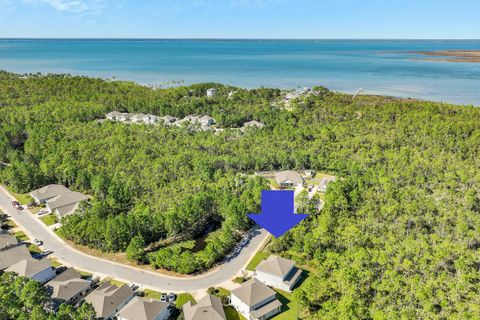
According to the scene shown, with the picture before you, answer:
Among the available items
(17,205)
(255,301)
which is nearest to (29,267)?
(17,205)

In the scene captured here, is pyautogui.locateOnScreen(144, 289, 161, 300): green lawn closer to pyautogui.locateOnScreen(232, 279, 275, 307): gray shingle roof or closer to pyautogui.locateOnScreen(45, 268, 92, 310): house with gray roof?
pyautogui.locateOnScreen(45, 268, 92, 310): house with gray roof

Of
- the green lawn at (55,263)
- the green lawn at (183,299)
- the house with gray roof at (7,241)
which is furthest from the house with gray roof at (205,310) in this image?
the house with gray roof at (7,241)

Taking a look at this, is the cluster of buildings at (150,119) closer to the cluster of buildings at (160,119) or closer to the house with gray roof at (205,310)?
the cluster of buildings at (160,119)

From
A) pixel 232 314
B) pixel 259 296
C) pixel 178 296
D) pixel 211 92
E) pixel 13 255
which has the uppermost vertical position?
pixel 211 92

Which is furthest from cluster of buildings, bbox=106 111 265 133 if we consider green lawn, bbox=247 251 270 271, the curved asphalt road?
green lawn, bbox=247 251 270 271

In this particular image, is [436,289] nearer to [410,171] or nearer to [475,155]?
[410,171]

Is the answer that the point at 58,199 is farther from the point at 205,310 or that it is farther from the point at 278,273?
the point at 278,273
